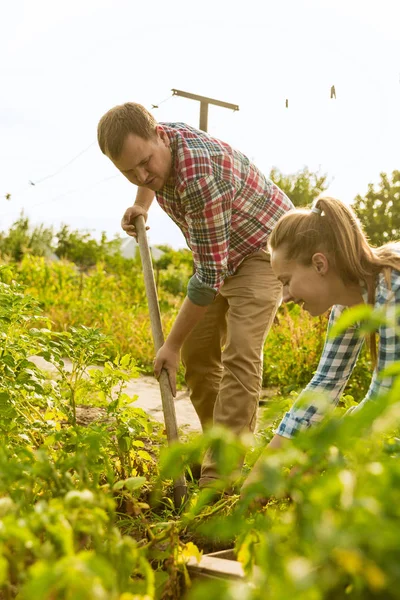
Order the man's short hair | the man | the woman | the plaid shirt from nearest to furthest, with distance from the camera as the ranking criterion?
the plaid shirt < the woman < the man's short hair < the man

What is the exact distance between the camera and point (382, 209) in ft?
60.6

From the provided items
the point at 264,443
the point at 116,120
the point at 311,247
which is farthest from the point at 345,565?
the point at 116,120

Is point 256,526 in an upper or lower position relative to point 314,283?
lower

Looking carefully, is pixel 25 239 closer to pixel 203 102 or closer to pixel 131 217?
pixel 203 102

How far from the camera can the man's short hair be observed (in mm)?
2783

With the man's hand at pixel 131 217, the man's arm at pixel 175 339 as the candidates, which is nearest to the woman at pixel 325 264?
the man's arm at pixel 175 339

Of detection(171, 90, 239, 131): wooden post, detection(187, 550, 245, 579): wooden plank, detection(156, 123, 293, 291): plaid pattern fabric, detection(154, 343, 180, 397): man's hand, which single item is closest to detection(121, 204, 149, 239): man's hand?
detection(156, 123, 293, 291): plaid pattern fabric

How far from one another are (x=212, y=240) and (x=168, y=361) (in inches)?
22.7

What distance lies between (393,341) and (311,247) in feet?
1.55

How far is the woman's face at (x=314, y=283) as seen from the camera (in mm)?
2312

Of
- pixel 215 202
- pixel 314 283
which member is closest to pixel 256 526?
pixel 314 283

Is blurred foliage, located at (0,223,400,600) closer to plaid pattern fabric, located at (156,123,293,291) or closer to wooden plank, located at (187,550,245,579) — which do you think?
wooden plank, located at (187,550,245,579)

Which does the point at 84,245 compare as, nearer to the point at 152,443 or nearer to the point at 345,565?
the point at 152,443

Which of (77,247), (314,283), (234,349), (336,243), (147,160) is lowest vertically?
(77,247)
